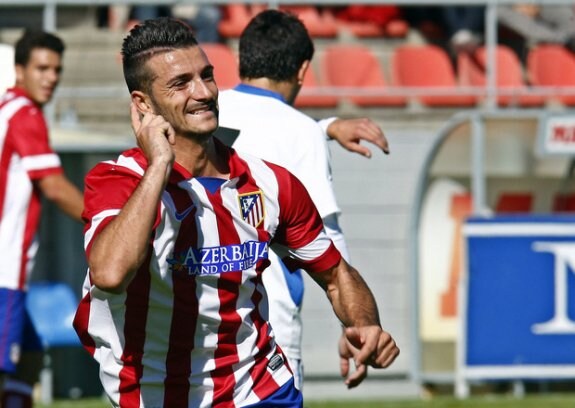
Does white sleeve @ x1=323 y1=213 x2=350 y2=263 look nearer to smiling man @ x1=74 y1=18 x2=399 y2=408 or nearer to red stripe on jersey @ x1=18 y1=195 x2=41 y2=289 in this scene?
smiling man @ x1=74 y1=18 x2=399 y2=408

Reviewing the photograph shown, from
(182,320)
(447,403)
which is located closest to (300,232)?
(182,320)

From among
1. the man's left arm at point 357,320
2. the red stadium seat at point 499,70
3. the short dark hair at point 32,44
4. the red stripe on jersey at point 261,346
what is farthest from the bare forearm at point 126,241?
the red stadium seat at point 499,70

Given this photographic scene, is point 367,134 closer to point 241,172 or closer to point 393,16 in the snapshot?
point 241,172

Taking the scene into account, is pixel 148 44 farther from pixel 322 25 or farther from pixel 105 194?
pixel 322 25

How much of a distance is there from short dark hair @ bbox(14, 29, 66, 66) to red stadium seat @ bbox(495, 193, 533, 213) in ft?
13.6

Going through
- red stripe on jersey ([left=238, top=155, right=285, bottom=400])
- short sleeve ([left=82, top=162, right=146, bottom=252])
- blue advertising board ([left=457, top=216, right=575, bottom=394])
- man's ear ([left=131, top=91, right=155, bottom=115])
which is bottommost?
blue advertising board ([left=457, top=216, right=575, bottom=394])

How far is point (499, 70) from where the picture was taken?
37.8 ft

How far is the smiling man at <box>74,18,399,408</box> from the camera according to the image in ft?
12.4

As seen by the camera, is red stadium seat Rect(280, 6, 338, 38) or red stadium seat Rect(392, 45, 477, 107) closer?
red stadium seat Rect(392, 45, 477, 107)

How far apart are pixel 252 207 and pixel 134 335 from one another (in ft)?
1.59

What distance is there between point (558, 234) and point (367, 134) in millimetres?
4716

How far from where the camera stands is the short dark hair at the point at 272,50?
551 centimetres

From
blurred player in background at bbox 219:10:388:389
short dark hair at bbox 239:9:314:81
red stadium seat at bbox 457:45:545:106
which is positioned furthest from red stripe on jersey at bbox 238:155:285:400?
red stadium seat at bbox 457:45:545:106

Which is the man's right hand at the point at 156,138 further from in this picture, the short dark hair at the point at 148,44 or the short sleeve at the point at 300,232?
the short sleeve at the point at 300,232
